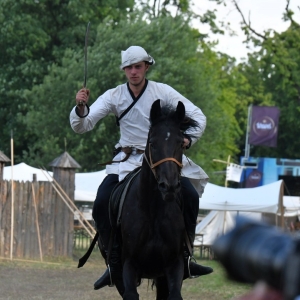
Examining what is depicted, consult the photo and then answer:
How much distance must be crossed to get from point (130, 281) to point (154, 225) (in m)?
0.50

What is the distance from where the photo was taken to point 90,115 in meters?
8.02

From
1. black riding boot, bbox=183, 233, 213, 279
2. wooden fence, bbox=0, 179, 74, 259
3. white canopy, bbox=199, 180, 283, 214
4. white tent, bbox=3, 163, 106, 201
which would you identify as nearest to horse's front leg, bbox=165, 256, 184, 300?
black riding boot, bbox=183, 233, 213, 279

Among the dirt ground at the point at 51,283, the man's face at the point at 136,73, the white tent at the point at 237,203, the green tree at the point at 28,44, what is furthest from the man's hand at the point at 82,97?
the green tree at the point at 28,44

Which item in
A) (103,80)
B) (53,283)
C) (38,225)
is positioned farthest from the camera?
(103,80)

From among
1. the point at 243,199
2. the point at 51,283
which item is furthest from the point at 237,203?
the point at 51,283

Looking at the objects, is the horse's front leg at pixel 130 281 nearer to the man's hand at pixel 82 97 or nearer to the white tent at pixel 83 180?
the man's hand at pixel 82 97

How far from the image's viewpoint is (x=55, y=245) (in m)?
20.8

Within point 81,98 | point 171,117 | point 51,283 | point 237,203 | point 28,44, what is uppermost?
point 28,44

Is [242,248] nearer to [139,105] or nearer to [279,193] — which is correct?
[139,105]

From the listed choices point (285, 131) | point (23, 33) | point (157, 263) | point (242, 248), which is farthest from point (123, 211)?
point (285, 131)

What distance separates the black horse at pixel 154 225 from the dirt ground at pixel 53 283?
2.79m

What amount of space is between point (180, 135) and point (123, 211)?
95 centimetres

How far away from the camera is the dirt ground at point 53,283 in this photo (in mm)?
13016

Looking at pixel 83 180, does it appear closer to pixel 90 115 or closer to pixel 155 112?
pixel 90 115
